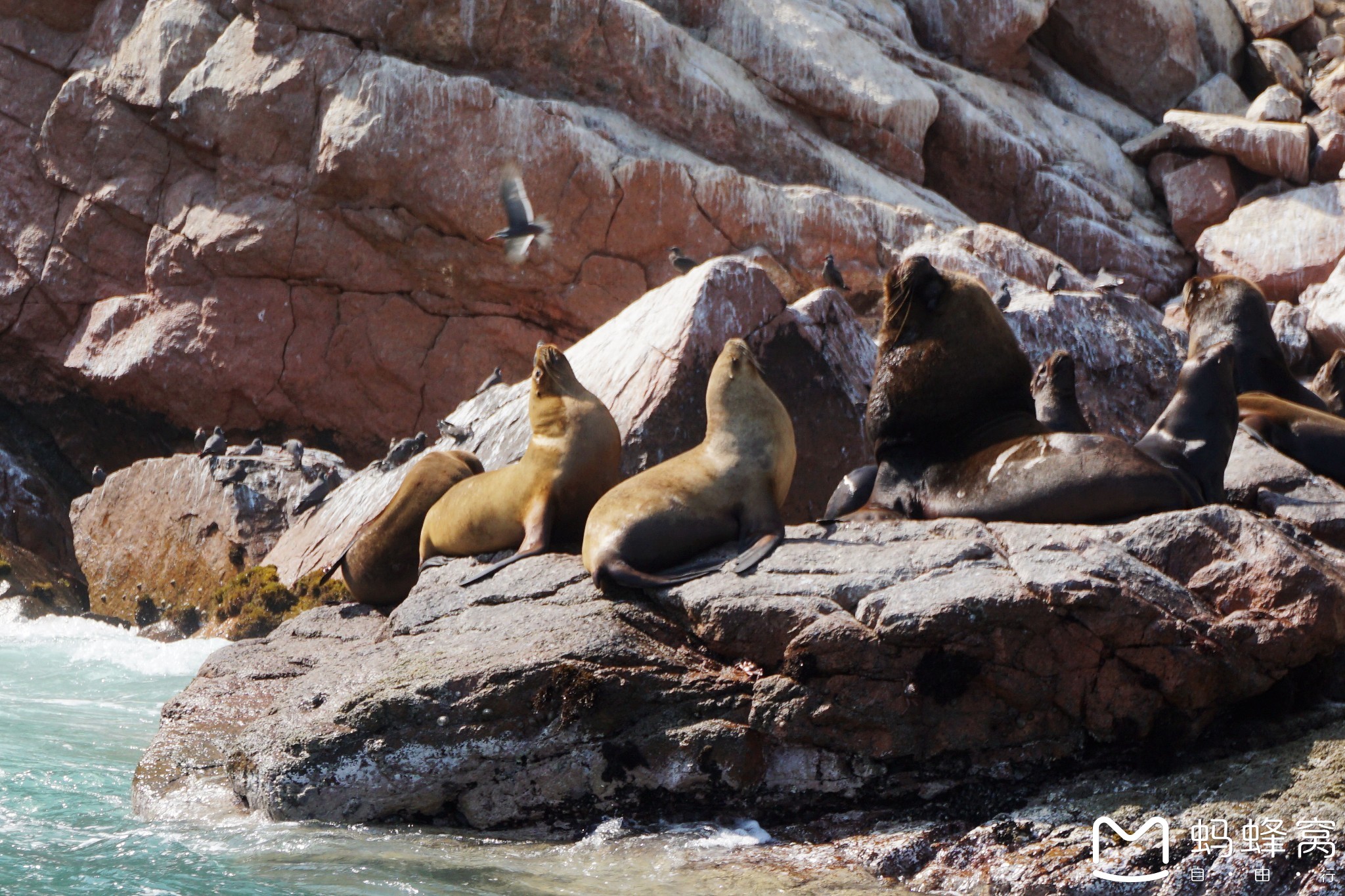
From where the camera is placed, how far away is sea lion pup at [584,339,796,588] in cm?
515

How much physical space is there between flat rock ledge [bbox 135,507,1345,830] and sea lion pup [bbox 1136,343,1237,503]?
72 cm

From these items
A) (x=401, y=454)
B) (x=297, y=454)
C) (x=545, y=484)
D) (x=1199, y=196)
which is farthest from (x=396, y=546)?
(x=1199, y=196)

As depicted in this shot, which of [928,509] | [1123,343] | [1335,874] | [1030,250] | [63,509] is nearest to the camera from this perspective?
[1335,874]

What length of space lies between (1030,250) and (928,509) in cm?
1100

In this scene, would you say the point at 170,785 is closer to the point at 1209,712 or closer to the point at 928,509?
the point at 928,509

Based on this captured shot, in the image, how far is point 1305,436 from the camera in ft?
23.6

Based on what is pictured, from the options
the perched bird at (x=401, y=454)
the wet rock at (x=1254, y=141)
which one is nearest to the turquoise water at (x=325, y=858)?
Result: the perched bird at (x=401, y=454)

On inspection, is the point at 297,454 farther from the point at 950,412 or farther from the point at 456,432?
the point at 950,412

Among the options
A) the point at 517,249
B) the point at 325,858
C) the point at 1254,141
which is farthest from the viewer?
the point at 1254,141

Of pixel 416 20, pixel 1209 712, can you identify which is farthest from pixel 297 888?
pixel 416 20

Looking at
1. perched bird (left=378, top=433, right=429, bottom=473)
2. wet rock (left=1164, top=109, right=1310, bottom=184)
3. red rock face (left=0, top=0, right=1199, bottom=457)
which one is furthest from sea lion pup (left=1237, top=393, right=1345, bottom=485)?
wet rock (left=1164, top=109, right=1310, bottom=184)

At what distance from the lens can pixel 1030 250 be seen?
52.2ft

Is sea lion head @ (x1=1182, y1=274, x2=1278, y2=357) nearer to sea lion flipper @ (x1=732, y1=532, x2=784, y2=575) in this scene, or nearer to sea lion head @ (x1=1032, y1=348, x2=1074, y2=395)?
sea lion head @ (x1=1032, y1=348, x2=1074, y2=395)

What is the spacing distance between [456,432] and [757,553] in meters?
4.98
